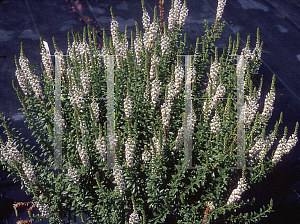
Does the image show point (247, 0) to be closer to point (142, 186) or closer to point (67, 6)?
point (67, 6)

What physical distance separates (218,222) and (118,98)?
2.93 meters

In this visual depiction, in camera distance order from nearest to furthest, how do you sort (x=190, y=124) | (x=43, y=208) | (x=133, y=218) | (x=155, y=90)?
(x=133, y=218) → (x=43, y=208) → (x=190, y=124) → (x=155, y=90)

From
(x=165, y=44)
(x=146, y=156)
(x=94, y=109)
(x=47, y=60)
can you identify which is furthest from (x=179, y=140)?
(x=47, y=60)

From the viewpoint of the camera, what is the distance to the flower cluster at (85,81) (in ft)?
18.9

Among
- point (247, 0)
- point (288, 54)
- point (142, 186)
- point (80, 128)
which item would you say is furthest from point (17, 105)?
point (247, 0)

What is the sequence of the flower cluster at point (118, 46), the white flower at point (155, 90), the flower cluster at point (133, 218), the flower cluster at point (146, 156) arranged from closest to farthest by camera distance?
the flower cluster at point (133, 218) < the flower cluster at point (146, 156) < the white flower at point (155, 90) < the flower cluster at point (118, 46)

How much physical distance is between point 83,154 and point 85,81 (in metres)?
1.57

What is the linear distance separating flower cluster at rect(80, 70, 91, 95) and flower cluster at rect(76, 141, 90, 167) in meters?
1.36

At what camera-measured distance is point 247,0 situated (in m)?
13.7

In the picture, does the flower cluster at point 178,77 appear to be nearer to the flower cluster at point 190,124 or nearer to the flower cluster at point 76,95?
the flower cluster at point 190,124

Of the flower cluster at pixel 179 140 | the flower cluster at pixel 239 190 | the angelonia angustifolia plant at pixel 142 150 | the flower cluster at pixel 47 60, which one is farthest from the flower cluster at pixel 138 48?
the flower cluster at pixel 239 190

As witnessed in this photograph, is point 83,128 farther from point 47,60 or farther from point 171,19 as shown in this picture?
point 171,19

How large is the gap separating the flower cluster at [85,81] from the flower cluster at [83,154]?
4.45ft

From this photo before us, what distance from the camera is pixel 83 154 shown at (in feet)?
16.1
